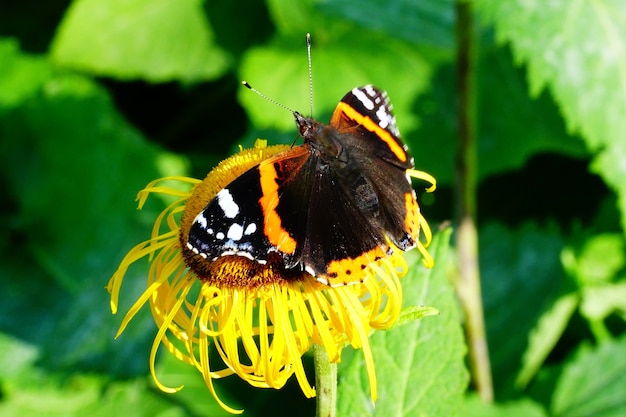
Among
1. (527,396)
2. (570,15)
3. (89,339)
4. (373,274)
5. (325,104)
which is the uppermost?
(570,15)

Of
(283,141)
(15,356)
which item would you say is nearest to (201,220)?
(283,141)

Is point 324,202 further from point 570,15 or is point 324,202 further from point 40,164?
point 40,164

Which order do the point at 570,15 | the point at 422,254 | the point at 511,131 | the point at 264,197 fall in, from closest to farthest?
the point at 264,197 → the point at 422,254 → the point at 570,15 → the point at 511,131

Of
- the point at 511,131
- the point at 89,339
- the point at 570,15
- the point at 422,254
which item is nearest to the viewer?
the point at 422,254

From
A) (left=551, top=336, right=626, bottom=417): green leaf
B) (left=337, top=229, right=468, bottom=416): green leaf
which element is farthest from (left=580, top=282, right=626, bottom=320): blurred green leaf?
(left=337, top=229, right=468, bottom=416): green leaf

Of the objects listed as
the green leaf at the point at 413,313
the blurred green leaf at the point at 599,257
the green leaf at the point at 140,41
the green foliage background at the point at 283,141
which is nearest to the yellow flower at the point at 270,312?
the green leaf at the point at 413,313

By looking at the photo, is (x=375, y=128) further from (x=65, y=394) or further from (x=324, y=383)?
(x=65, y=394)

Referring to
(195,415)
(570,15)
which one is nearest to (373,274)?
(570,15)

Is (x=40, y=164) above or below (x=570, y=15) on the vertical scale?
below

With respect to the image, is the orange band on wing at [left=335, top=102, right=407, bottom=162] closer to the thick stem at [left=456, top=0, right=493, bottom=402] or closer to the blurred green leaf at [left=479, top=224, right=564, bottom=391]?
the thick stem at [left=456, top=0, right=493, bottom=402]
